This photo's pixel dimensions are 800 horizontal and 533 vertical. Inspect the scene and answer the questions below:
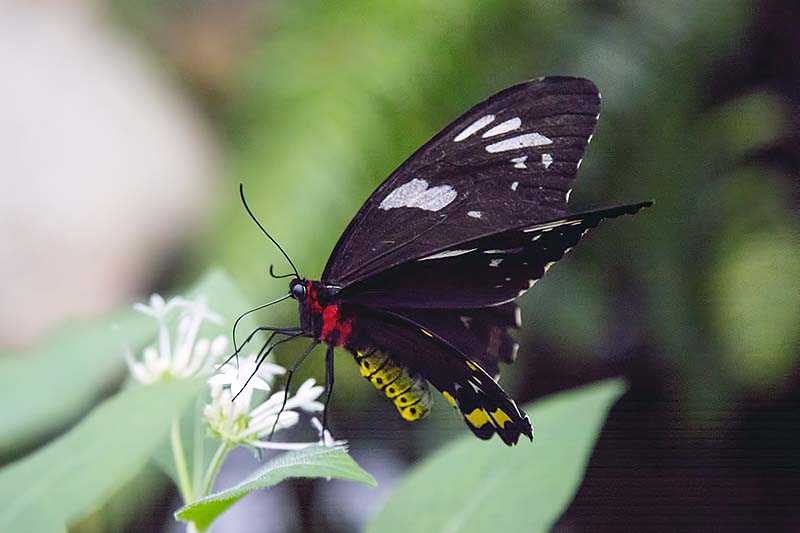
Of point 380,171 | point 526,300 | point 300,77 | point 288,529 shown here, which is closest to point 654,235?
point 526,300

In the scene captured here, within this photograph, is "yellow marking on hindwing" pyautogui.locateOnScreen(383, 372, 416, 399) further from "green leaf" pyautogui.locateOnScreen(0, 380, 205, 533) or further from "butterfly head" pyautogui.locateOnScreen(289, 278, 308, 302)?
"green leaf" pyautogui.locateOnScreen(0, 380, 205, 533)

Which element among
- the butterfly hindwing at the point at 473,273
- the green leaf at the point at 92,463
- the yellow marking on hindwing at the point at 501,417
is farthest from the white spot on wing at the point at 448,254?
the green leaf at the point at 92,463

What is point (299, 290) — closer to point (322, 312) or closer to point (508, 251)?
point (322, 312)

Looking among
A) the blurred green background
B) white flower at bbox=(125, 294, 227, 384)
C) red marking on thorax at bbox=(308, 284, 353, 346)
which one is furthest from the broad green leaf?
the blurred green background

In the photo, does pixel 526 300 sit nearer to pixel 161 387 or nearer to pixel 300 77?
pixel 300 77

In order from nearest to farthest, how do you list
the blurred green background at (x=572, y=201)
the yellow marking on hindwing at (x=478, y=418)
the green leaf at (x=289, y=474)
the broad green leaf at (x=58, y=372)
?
the green leaf at (x=289, y=474) → the broad green leaf at (x=58, y=372) → the yellow marking on hindwing at (x=478, y=418) → the blurred green background at (x=572, y=201)

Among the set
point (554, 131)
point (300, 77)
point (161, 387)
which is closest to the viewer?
point (161, 387)

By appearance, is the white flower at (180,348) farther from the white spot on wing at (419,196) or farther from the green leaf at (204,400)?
the white spot on wing at (419,196)

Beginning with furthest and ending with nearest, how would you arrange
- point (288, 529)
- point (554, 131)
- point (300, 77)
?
point (300, 77) → point (288, 529) → point (554, 131)
